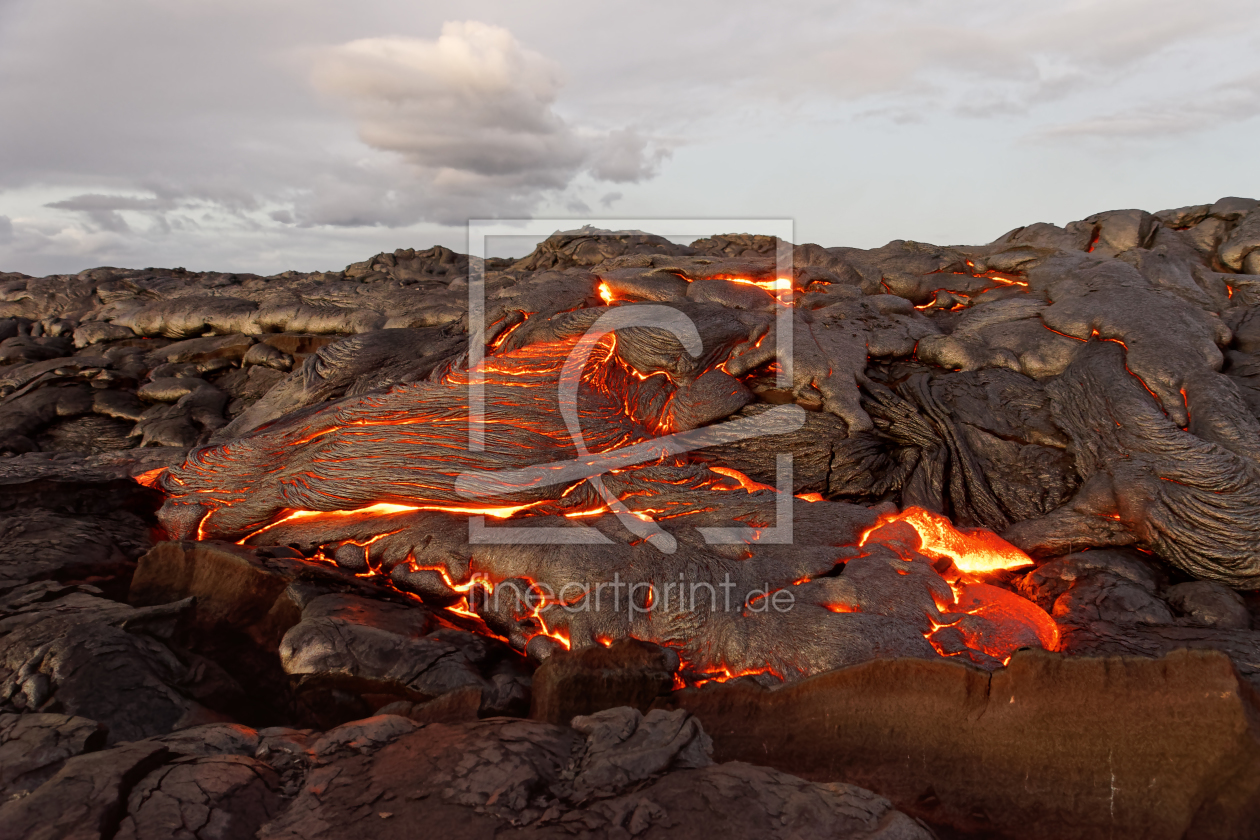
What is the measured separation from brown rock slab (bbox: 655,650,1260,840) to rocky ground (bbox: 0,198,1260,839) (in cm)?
2

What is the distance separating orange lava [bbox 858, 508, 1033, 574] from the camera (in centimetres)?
568

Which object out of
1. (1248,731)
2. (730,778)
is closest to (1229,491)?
(1248,731)

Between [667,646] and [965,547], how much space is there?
269 cm

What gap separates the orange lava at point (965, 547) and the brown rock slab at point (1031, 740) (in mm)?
2030

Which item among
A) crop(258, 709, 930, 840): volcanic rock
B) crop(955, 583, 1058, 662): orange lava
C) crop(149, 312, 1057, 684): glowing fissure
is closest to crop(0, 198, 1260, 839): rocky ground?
crop(258, 709, 930, 840): volcanic rock

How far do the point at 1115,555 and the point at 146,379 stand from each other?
11.3 meters

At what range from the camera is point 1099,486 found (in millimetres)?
5750

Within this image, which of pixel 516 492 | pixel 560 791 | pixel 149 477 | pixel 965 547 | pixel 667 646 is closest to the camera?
pixel 560 791

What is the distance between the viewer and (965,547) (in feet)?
18.7

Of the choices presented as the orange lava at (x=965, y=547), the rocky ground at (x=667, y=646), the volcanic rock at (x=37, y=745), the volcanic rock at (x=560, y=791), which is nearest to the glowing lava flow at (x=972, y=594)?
the orange lava at (x=965, y=547)

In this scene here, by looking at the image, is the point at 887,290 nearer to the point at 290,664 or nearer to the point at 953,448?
the point at 953,448

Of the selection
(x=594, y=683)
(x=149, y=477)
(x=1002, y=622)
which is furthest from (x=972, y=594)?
(x=149, y=477)

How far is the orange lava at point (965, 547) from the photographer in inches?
223

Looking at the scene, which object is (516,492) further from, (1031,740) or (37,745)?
(1031,740)
